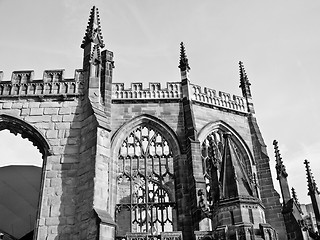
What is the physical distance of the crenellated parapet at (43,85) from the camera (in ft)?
40.9

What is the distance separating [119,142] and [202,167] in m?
3.26

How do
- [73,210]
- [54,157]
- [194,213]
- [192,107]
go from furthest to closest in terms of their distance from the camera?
[192,107] < [194,213] < [54,157] < [73,210]

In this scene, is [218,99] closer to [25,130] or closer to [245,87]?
[245,87]

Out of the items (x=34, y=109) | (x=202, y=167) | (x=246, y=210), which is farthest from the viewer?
(x=202, y=167)

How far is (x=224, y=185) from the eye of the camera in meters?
8.53

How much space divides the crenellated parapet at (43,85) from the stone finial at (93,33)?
46.7 inches

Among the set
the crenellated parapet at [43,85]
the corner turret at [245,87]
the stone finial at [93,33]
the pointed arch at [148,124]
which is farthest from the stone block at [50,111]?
the corner turret at [245,87]

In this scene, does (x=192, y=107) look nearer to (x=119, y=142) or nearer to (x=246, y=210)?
(x=119, y=142)

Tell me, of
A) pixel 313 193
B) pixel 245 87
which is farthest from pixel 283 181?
pixel 245 87

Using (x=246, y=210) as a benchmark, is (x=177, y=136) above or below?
above

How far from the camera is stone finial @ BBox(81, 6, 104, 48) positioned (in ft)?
44.1

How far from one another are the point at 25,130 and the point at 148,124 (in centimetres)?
526

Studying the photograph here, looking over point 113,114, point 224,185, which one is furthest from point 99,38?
point 224,185

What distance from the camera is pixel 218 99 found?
669 inches
